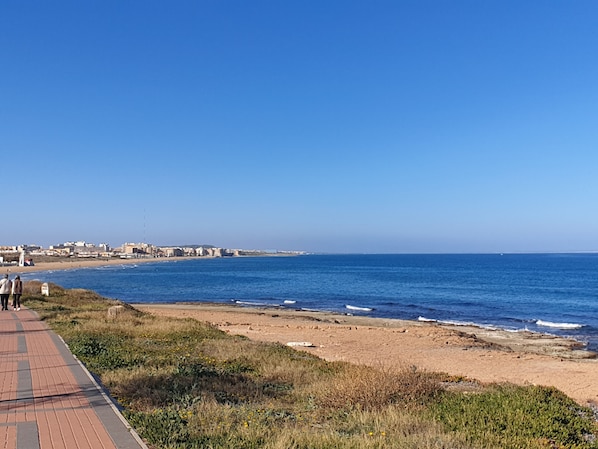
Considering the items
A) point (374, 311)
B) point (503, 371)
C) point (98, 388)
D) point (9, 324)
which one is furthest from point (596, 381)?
point (374, 311)

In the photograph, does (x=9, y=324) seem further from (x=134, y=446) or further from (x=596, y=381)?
(x=596, y=381)

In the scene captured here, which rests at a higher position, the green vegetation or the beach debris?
the green vegetation

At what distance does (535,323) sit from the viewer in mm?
33875

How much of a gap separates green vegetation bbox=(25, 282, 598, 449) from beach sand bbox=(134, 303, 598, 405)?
2.89m

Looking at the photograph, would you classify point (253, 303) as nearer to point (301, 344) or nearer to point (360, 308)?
point (360, 308)

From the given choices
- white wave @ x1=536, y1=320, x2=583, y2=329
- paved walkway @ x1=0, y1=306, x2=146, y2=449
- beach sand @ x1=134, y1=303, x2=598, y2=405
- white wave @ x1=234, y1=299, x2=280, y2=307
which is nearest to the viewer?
paved walkway @ x1=0, y1=306, x2=146, y2=449

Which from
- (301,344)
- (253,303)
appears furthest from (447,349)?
(253,303)

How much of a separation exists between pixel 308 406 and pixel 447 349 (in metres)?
15.1

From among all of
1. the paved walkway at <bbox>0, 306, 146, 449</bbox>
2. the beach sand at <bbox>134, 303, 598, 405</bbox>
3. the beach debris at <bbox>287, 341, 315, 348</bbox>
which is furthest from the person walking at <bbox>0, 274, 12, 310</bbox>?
the beach debris at <bbox>287, 341, 315, 348</bbox>

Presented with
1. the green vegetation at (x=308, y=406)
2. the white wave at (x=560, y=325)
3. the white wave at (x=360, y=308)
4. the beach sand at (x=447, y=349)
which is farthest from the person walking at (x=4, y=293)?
the white wave at (x=560, y=325)

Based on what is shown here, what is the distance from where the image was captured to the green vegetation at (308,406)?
20.5 feet

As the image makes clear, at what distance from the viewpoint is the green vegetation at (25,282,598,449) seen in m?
6.25

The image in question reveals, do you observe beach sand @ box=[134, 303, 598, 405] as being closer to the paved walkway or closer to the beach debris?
the beach debris

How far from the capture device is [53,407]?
7.21 metres
